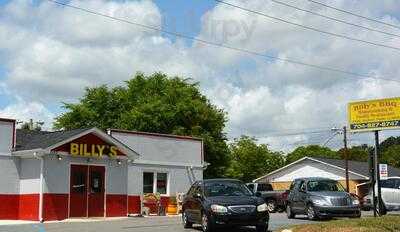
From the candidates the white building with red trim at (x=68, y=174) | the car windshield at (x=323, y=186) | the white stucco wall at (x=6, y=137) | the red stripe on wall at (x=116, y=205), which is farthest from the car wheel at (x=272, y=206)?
the white stucco wall at (x=6, y=137)

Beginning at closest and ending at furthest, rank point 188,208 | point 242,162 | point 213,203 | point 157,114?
point 213,203
point 188,208
point 157,114
point 242,162

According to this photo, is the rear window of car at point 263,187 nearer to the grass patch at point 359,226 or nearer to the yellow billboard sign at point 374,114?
the yellow billboard sign at point 374,114

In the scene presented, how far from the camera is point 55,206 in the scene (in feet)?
93.6

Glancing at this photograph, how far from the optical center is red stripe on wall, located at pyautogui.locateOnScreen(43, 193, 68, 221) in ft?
92.7

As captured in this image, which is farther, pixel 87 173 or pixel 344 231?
pixel 87 173

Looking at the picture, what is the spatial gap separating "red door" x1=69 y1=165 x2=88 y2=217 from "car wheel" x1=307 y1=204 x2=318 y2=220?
10.3 metres

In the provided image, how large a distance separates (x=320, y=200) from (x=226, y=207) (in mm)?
7201

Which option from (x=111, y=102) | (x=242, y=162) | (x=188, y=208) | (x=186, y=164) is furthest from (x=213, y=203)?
(x=242, y=162)

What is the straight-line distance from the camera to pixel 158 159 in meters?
34.7

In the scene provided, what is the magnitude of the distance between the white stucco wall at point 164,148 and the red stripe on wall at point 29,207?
5.61 metres

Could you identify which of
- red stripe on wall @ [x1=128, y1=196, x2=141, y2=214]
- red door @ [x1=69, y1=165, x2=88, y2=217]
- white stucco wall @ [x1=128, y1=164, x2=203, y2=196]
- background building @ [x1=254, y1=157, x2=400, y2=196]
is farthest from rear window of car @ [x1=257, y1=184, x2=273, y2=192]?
background building @ [x1=254, y1=157, x2=400, y2=196]

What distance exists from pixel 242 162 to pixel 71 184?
68.8 meters

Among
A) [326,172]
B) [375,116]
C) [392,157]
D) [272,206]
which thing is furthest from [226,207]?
[392,157]

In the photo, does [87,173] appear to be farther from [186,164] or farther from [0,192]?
[186,164]
